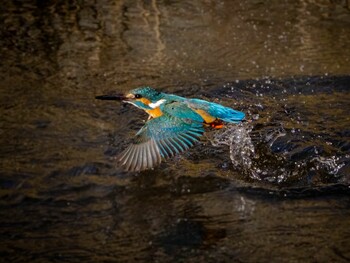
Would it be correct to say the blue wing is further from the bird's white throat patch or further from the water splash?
the water splash

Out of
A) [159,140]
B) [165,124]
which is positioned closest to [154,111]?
[165,124]

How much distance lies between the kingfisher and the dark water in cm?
26

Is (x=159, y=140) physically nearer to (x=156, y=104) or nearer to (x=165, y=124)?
(x=165, y=124)

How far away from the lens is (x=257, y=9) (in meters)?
7.89

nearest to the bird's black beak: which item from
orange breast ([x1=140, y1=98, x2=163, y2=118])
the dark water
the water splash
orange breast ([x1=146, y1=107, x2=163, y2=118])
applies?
orange breast ([x1=140, y1=98, x2=163, y2=118])

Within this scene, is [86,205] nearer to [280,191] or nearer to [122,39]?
[280,191]

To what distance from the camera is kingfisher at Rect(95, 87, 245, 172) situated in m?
3.96

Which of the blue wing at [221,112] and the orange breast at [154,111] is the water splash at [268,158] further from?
the orange breast at [154,111]

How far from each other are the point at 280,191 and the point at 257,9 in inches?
174

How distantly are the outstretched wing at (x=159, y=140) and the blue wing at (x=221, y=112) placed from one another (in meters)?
0.14

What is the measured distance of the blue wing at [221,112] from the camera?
4.30 meters

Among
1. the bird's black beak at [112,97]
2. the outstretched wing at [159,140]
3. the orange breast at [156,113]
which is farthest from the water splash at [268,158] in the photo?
the bird's black beak at [112,97]

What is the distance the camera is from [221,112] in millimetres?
4324

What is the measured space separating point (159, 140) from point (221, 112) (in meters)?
0.57
